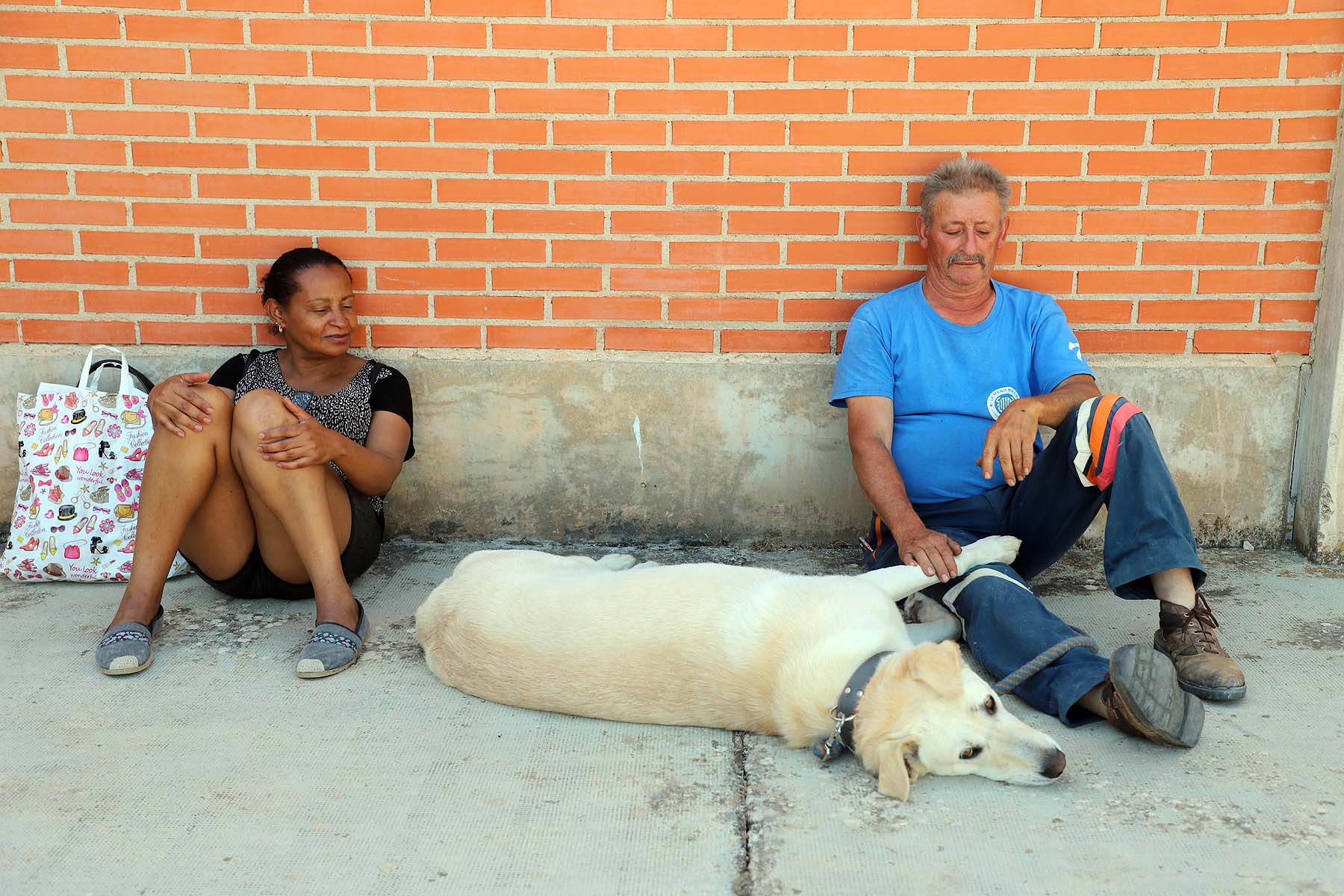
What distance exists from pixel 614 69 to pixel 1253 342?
2476 mm

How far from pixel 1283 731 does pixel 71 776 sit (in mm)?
2914

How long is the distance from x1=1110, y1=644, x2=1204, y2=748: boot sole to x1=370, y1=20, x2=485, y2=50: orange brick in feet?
9.25

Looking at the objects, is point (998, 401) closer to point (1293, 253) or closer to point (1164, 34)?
point (1293, 253)

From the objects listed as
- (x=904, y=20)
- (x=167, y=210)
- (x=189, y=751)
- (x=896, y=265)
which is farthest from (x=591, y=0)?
(x=189, y=751)

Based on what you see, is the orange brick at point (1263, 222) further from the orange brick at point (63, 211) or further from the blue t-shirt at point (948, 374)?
the orange brick at point (63, 211)

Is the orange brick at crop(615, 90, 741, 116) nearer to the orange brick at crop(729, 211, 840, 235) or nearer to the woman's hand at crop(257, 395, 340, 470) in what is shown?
the orange brick at crop(729, 211, 840, 235)

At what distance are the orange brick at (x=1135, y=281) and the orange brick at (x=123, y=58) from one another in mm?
3278

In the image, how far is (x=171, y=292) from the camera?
3.76 metres

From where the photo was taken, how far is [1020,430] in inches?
118

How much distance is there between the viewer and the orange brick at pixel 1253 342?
368 centimetres

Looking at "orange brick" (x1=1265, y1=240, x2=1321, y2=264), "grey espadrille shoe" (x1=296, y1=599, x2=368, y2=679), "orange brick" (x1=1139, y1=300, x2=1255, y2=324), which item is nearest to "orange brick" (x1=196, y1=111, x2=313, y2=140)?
"grey espadrille shoe" (x1=296, y1=599, x2=368, y2=679)

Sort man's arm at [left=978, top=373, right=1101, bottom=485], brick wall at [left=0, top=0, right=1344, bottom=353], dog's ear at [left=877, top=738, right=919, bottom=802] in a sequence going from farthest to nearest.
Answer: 1. brick wall at [left=0, top=0, right=1344, bottom=353]
2. man's arm at [left=978, top=373, right=1101, bottom=485]
3. dog's ear at [left=877, top=738, right=919, bottom=802]

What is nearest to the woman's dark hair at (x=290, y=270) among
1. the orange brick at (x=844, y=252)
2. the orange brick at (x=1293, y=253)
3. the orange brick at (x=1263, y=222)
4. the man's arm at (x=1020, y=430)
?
the orange brick at (x=844, y=252)

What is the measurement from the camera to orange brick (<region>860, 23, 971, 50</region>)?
3.51 meters
